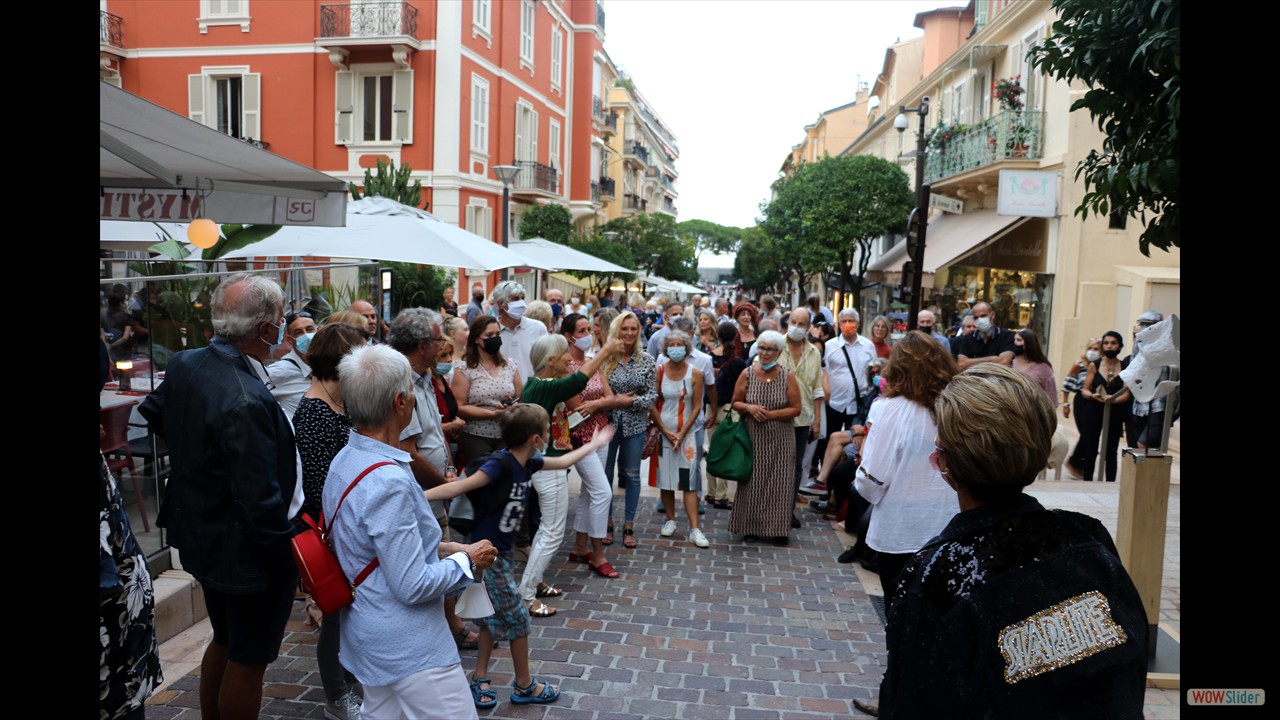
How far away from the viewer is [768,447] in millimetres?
7699

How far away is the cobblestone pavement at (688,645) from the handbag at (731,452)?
651 mm

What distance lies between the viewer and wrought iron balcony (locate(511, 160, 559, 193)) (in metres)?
32.2

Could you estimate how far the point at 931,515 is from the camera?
4.28 metres

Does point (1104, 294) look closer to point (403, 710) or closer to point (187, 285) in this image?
point (187, 285)

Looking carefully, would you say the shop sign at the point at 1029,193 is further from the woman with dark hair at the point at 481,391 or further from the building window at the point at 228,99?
the building window at the point at 228,99

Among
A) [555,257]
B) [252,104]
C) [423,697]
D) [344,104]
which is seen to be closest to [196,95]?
Result: [252,104]

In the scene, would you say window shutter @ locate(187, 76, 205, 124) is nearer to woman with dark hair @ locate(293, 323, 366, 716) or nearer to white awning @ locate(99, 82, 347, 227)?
white awning @ locate(99, 82, 347, 227)

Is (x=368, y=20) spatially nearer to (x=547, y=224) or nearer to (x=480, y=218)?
(x=480, y=218)

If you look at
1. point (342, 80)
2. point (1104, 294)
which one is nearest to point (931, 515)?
point (1104, 294)

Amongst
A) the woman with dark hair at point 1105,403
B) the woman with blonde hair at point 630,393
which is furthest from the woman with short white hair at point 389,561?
Result: the woman with dark hair at point 1105,403

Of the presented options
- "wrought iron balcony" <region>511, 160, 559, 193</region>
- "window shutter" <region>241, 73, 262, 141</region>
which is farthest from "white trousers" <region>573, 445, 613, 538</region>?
"wrought iron balcony" <region>511, 160, 559, 193</region>

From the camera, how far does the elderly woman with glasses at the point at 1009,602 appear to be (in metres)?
1.88

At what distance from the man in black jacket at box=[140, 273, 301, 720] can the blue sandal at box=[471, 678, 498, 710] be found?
3.97ft

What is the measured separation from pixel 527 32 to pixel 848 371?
1033 inches
